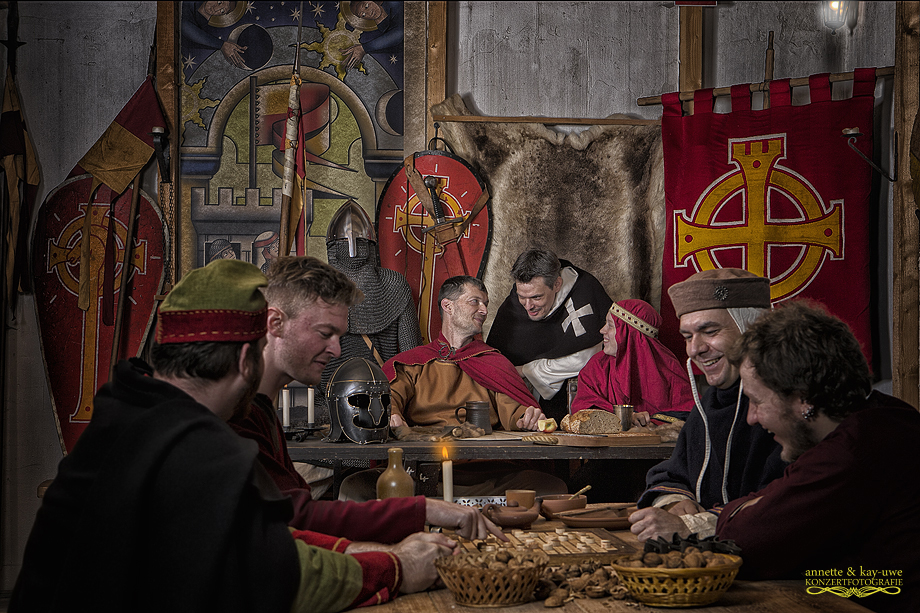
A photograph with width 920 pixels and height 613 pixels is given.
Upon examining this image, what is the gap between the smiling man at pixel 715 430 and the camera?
2.72 metres

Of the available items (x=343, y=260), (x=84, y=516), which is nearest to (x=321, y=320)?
(x=84, y=516)

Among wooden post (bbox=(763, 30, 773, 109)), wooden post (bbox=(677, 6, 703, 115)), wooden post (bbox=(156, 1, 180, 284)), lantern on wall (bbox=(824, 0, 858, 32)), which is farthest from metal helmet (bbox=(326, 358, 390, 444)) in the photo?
lantern on wall (bbox=(824, 0, 858, 32))

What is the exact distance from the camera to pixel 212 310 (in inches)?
67.9

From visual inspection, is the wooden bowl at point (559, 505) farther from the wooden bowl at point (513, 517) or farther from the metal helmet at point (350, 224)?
the metal helmet at point (350, 224)

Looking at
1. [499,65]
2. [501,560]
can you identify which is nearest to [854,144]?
[499,65]

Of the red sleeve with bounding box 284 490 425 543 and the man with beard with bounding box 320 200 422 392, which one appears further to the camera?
the man with beard with bounding box 320 200 422 392

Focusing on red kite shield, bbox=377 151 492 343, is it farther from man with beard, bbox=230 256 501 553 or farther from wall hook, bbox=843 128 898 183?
man with beard, bbox=230 256 501 553

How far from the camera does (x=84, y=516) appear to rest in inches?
58.2

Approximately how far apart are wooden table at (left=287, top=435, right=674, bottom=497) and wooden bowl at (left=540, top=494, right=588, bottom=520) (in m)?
1.54

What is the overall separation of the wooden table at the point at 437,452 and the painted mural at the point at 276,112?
216cm

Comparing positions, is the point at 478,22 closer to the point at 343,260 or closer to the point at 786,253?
the point at 343,260

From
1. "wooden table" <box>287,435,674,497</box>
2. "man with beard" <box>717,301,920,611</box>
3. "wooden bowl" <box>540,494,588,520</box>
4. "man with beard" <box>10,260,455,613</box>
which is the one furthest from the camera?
"wooden table" <box>287,435,674,497</box>

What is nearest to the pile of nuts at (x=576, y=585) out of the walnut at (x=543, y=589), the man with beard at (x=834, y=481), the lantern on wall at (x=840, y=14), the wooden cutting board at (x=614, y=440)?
the walnut at (x=543, y=589)

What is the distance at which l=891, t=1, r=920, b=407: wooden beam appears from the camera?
5336 millimetres
